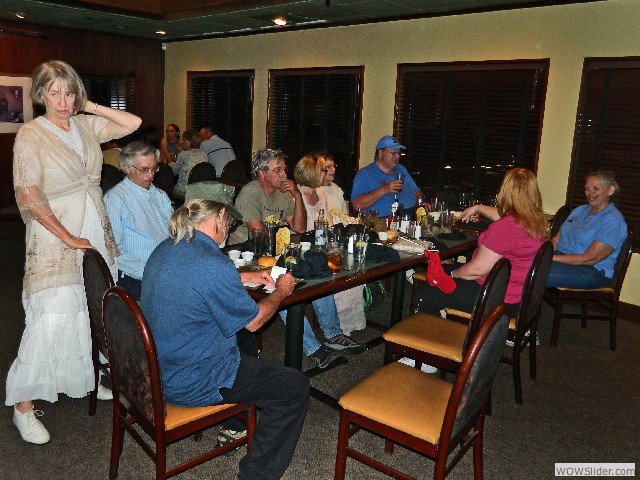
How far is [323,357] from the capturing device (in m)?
3.54

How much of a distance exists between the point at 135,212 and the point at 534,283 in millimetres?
2115

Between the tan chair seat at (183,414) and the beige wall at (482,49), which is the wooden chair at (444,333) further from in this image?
the beige wall at (482,49)

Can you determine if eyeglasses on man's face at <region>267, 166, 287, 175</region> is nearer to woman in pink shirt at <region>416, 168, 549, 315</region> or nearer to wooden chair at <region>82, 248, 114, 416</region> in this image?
woman in pink shirt at <region>416, 168, 549, 315</region>

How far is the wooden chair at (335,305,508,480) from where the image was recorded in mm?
1861

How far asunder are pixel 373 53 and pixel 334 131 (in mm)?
1056

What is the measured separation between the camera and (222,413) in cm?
→ 220

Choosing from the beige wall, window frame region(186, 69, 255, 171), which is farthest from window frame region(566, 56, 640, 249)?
window frame region(186, 69, 255, 171)

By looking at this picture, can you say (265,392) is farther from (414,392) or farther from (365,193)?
(365,193)

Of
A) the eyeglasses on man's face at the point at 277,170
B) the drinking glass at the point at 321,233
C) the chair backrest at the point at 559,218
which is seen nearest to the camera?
the drinking glass at the point at 321,233

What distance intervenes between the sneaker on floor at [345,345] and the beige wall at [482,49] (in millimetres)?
2644

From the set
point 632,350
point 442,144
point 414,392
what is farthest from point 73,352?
point 442,144

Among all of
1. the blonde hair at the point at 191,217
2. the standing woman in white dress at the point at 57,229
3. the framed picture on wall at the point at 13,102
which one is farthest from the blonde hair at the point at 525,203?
the framed picture on wall at the point at 13,102

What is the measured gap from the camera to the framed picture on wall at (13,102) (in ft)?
24.8

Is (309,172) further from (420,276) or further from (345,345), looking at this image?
(345,345)
